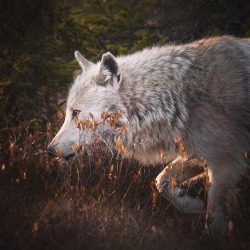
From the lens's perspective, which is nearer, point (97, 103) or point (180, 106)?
point (180, 106)

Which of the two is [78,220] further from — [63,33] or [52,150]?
[63,33]

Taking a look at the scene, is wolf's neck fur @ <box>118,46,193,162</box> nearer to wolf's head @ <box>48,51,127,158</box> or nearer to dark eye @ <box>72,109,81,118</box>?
wolf's head @ <box>48,51,127,158</box>

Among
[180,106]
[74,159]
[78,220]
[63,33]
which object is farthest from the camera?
[63,33]

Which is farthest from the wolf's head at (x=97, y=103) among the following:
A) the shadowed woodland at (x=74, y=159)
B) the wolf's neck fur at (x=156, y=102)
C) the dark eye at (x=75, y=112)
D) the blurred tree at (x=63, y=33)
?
the blurred tree at (x=63, y=33)

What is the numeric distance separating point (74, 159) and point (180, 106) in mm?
1276

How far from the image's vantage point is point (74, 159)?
397cm

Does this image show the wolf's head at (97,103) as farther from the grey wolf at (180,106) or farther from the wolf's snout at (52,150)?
the wolf's snout at (52,150)

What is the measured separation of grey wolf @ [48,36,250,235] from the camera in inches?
157

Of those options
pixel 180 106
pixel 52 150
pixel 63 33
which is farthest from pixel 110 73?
pixel 63 33

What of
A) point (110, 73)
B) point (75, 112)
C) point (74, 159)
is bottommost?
point (74, 159)

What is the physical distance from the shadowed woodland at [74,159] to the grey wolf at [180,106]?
228 mm

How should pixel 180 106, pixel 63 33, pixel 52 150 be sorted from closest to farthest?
pixel 52 150 → pixel 180 106 → pixel 63 33

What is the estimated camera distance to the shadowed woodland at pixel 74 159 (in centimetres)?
298

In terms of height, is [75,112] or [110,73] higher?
[110,73]
